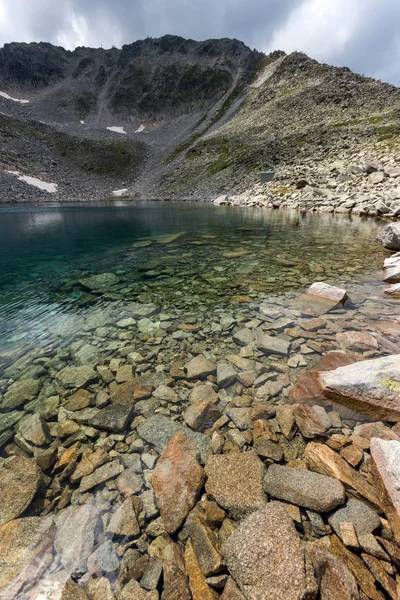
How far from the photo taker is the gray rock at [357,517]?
2.54 metres

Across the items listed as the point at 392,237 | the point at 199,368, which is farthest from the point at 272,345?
the point at 392,237

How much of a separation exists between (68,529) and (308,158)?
212 ft

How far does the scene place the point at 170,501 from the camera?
3.02 meters

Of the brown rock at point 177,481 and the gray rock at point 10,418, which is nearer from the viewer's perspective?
the brown rock at point 177,481

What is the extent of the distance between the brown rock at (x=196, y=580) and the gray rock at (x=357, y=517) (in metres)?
1.36

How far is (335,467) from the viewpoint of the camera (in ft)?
10.5

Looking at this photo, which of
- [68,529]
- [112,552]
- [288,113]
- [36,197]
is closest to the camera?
[112,552]

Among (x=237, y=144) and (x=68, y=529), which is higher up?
(x=237, y=144)

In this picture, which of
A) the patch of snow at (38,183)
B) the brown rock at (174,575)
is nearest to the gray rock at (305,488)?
the brown rock at (174,575)

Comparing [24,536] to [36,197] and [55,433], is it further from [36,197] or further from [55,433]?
[36,197]

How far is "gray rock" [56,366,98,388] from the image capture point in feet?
17.1

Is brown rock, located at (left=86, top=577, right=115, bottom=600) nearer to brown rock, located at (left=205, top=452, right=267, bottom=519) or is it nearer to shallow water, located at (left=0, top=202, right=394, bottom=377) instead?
brown rock, located at (left=205, top=452, right=267, bottom=519)

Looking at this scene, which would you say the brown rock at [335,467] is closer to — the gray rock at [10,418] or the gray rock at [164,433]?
the gray rock at [164,433]

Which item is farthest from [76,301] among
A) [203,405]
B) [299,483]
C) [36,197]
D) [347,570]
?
[36,197]
